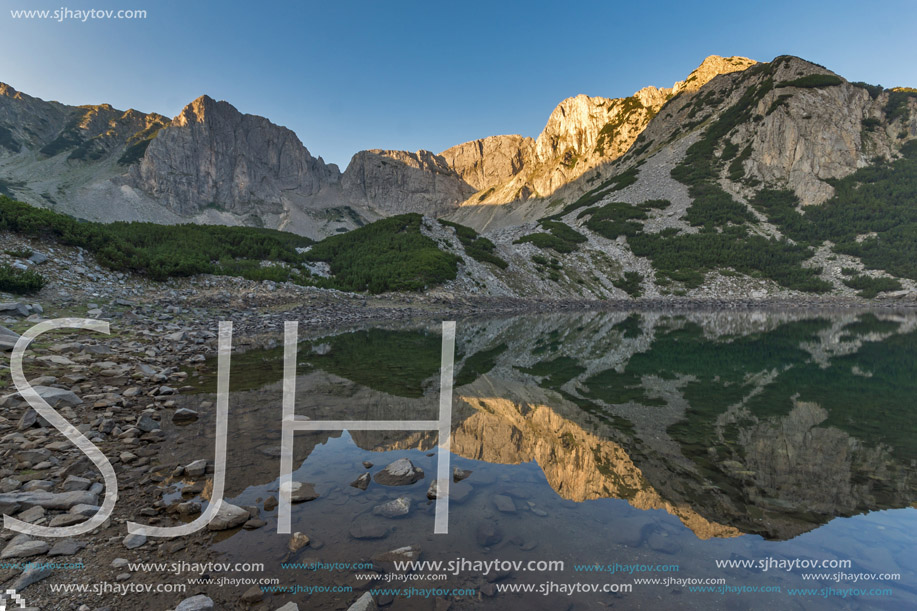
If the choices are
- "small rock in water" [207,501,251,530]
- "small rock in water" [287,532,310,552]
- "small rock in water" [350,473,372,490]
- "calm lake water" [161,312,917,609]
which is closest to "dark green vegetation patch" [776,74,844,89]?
"calm lake water" [161,312,917,609]

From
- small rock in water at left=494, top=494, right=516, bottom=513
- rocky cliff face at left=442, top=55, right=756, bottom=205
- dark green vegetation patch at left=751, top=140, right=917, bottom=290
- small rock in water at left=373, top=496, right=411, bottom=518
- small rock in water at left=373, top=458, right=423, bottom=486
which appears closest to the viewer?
small rock in water at left=373, top=496, right=411, bottom=518

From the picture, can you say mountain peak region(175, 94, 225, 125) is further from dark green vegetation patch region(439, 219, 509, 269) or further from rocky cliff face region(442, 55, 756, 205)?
dark green vegetation patch region(439, 219, 509, 269)

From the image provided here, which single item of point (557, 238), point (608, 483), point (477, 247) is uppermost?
point (557, 238)

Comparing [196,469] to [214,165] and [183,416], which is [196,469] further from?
[214,165]

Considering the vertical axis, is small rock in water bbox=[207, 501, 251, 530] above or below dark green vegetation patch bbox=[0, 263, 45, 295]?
below

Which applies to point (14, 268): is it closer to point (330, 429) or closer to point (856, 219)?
point (330, 429)

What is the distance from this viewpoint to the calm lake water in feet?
15.1

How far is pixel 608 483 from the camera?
710 centimetres

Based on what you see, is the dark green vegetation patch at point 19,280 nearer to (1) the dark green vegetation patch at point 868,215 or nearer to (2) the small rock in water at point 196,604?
(2) the small rock in water at point 196,604

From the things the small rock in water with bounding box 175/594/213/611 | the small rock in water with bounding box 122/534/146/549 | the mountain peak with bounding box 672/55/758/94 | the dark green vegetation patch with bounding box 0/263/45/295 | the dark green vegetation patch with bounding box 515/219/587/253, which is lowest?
the small rock in water with bounding box 122/534/146/549

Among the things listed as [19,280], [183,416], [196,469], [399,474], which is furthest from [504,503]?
[19,280]

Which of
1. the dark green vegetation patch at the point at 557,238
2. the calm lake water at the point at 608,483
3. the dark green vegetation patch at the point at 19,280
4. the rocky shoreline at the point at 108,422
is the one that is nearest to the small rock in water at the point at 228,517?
the rocky shoreline at the point at 108,422

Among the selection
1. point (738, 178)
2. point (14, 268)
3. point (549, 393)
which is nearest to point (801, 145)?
point (738, 178)

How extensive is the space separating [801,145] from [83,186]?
222 m
